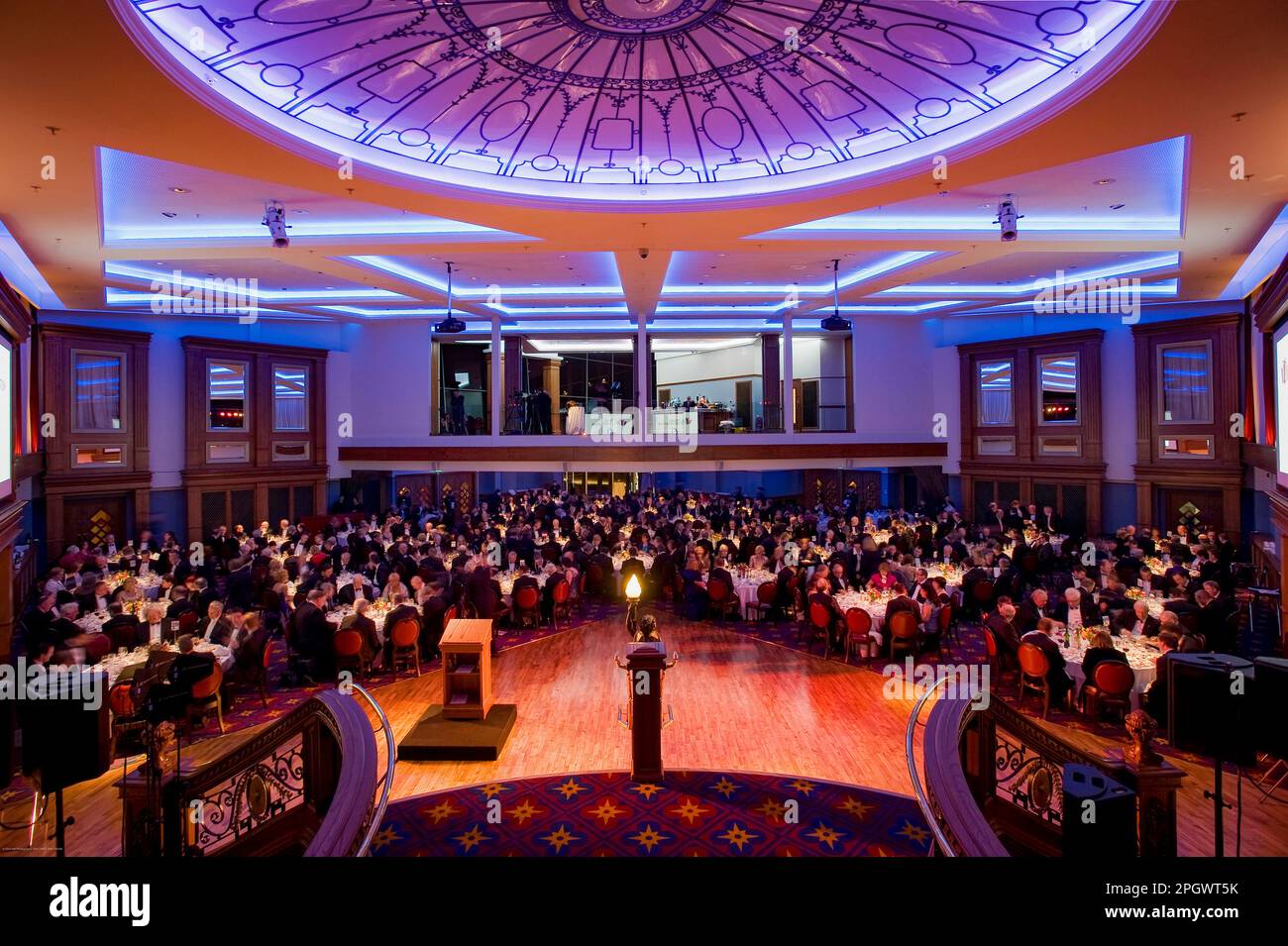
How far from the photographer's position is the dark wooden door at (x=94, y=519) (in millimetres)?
14344

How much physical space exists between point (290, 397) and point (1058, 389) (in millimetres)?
20140

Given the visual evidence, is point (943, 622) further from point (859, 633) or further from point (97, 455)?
point (97, 455)

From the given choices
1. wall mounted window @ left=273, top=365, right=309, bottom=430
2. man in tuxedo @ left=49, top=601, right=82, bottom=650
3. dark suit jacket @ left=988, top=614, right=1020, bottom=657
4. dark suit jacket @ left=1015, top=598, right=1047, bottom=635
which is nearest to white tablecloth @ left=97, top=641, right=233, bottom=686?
man in tuxedo @ left=49, top=601, right=82, bottom=650

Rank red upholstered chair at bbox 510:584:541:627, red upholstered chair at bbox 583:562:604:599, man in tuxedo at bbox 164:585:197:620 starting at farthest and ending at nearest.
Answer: red upholstered chair at bbox 583:562:604:599
red upholstered chair at bbox 510:584:541:627
man in tuxedo at bbox 164:585:197:620

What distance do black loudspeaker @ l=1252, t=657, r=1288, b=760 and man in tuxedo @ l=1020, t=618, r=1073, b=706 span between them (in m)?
3.80

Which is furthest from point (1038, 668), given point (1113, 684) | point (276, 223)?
point (276, 223)

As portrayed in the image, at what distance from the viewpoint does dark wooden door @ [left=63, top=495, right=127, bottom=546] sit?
47.1 feet

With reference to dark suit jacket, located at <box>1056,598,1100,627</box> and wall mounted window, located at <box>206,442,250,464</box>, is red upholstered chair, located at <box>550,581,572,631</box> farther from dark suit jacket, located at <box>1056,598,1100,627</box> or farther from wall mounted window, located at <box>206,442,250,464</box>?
wall mounted window, located at <box>206,442,250,464</box>

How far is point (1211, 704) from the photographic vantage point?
152 inches

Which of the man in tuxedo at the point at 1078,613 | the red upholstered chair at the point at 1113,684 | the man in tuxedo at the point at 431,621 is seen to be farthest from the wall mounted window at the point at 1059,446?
the man in tuxedo at the point at 431,621

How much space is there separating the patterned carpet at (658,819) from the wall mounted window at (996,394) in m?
15.0
